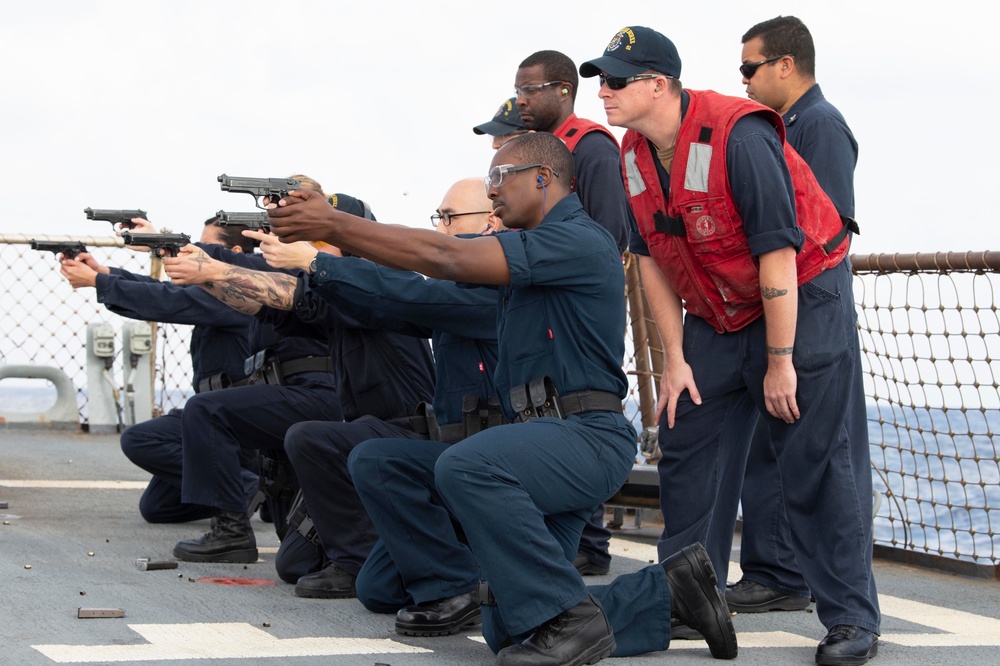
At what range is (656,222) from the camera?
4.00m

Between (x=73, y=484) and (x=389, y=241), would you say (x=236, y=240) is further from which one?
(x=389, y=241)

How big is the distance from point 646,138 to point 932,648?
6.20ft

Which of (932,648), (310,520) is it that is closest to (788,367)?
(932,648)

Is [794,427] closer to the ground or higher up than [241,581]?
higher up

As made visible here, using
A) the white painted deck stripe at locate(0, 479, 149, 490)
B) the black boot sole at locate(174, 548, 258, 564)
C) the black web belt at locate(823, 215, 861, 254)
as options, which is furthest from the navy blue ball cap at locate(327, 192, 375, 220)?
the white painted deck stripe at locate(0, 479, 149, 490)

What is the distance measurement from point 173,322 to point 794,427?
3292 millimetres

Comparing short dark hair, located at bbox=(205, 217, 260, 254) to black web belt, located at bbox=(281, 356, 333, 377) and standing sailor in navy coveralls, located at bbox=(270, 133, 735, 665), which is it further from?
standing sailor in navy coveralls, located at bbox=(270, 133, 735, 665)

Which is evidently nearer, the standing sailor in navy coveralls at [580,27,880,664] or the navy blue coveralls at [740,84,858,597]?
the standing sailor in navy coveralls at [580,27,880,664]

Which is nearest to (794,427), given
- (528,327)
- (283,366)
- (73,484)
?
(528,327)

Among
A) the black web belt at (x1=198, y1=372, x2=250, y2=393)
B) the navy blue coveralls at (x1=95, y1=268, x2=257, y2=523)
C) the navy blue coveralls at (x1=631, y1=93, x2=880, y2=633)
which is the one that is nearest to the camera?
the navy blue coveralls at (x1=631, y1=93, x2=880, y2=633)

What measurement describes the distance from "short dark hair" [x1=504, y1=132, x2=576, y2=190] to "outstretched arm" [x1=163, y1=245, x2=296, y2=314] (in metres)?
1.57

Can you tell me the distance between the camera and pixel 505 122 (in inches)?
237

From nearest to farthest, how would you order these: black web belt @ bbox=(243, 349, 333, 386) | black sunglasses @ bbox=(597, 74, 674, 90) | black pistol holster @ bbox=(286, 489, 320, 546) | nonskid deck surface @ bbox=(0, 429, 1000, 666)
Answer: nonskid deck surface @ bbox=(0, 429, 1000, 666)
black sunglasses @ bbox=(597, 74, 674, 90)
black pistol holster @ bbox=(286, 489, 320, 546)
black web belt @ bbox=(243, 349, 333, 386)

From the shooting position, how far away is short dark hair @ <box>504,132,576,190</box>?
4.01 meters
